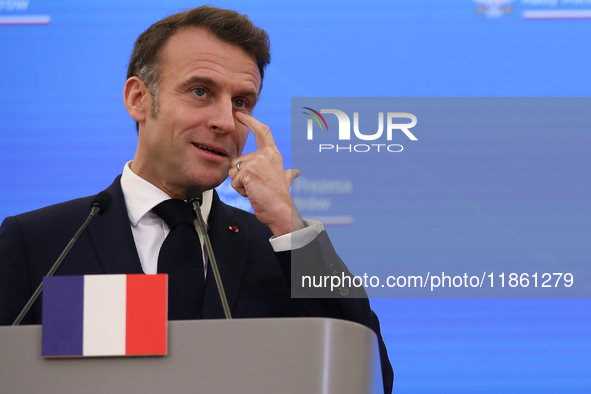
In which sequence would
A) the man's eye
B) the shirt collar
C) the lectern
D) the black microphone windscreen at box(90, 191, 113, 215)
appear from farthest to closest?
1. the man's eye
2. the shirt collar
3. the black microphone windscreen at box(90, 191, 113, 215)
4. the lectern

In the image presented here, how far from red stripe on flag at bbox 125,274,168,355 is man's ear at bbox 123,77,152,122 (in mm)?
1096

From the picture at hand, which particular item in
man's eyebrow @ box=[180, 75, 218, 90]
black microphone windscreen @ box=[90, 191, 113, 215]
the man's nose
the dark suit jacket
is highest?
man's eyebrow @ box=[180, 75, 218, 90]

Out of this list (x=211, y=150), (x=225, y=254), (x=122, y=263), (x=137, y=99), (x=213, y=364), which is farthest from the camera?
(x=137, y=99)

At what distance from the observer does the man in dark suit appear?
1672mm

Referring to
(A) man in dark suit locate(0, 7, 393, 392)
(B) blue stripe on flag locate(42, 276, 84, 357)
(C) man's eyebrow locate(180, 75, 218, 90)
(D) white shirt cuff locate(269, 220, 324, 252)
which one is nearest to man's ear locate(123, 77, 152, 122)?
(A) man in dark suit locate(0, 7, 393, 392)

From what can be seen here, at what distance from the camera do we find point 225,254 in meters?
1.82


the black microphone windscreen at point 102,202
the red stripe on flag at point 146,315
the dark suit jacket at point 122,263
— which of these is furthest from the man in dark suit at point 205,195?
the red stripe on flag at point 146,315

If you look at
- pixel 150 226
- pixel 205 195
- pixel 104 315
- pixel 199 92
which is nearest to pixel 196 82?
pixel 199 92

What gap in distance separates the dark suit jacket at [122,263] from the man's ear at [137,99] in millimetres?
295

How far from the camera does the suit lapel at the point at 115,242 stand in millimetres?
1668

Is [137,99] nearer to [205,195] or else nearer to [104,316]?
[205,195]

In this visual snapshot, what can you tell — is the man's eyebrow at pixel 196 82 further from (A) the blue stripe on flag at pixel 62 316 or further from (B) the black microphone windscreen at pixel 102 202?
(A) the blue stripe on flag at pixel 62 316

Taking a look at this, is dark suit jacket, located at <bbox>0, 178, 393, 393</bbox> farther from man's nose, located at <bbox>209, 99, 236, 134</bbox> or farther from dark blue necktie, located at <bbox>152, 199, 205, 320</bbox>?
man's nose, located at <bbox>209, 99, 236, 134</bbox>

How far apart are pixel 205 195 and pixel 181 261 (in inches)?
13.0
